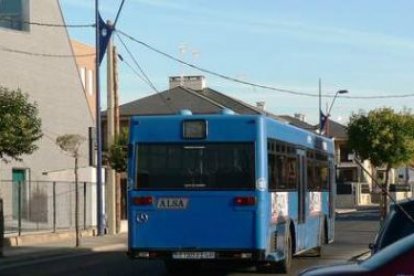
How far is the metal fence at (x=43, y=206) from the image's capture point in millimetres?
30562

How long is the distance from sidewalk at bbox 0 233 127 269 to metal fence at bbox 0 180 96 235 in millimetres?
1194

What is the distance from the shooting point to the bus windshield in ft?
49.1

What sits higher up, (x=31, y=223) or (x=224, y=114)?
(x=224, y=114)

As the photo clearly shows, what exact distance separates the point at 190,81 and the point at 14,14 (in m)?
38.7

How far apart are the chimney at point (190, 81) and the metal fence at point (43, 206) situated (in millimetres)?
45601

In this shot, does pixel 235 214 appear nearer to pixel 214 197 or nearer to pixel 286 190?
pixel 214 197

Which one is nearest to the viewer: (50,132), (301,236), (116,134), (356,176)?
(301,236)

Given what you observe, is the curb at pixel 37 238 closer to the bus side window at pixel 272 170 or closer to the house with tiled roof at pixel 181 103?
the bus side window at pixel 272 170

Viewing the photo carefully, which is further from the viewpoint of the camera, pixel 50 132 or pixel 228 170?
pixel 50 132

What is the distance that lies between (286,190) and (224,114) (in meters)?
2.36

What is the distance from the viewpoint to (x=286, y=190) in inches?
667

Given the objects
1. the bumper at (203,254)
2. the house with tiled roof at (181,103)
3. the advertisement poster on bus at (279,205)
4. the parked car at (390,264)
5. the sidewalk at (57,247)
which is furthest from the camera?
the house with tiled roof at (181,103)

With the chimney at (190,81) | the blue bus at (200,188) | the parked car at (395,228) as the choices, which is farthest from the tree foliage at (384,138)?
the parked car at (395,228)

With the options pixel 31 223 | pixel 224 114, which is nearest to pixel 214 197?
pixel 224 114
